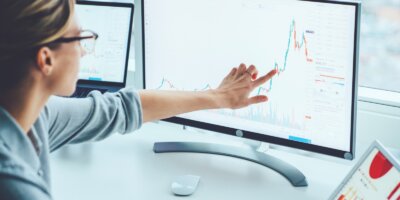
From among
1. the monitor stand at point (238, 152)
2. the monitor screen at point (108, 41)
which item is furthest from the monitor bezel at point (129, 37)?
the monitor stand at point (238, 152)

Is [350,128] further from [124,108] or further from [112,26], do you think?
[112,26]

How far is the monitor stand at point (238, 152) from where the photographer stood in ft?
4.59

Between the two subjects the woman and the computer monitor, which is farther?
the computer monitor

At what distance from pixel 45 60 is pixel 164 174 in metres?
0.59

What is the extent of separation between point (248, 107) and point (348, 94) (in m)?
0.26

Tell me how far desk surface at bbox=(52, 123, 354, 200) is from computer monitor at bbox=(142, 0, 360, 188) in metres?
0.08

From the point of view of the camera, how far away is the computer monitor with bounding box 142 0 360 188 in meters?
1.27

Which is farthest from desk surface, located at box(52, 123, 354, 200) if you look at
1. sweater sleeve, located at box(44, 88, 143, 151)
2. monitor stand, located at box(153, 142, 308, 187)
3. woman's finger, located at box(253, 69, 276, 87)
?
woman's finger, located at box(253, 69, 276, 87)

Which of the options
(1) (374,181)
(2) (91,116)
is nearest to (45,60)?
(2) (91,116)

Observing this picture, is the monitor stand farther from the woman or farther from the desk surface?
the woman

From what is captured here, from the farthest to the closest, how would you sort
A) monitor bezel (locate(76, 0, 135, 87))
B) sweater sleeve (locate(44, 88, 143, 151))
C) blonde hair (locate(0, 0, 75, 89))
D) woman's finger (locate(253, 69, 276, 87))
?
monitor bezel (locate(76, 0, 135, 87)) < woman's finger (locate(253, 69, 276, 87)) < sweater sleeve (locate(44, 88, 143, 151)) < blonde hair (locate(0, 0, 75, 89))

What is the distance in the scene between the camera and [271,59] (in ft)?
4.47

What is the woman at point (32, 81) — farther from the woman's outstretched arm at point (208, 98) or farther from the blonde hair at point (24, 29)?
the woman's outstretched arm at point (208, 98)

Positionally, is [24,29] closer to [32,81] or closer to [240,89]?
[32,81]
